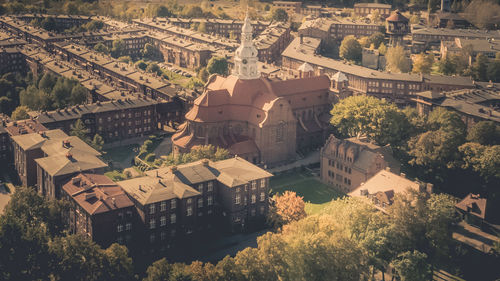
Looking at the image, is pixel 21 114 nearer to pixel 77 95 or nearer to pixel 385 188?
pixel 77 95

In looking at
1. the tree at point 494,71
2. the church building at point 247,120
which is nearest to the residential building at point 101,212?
the church building at point 247,120

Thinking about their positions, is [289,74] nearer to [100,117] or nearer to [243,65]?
[243,65]

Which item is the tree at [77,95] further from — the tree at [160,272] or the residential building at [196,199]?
the tree at [160,272]

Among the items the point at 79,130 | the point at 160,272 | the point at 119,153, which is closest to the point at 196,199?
the point at 160,272

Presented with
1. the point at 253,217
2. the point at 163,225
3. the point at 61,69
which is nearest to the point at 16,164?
the point at 163,225

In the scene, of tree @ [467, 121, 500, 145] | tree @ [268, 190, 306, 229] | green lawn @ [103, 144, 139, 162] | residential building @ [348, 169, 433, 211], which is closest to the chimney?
residential building @ [348, 169, 433, 211]

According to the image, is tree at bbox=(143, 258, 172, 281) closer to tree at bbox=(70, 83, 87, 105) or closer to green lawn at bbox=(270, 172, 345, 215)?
green lawn at bbox=(270, 172, 345, 215)
